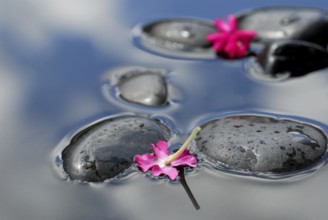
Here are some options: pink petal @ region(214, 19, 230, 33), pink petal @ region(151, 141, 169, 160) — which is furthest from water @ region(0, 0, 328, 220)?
pink petal @ region(214, 19, 230, 33)

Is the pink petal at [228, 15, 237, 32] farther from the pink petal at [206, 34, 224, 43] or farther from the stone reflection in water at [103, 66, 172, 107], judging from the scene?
the stone reflection in water at [103, 66, 172, 107]

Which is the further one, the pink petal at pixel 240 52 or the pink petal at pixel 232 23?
the pink petal at pixel 232 23

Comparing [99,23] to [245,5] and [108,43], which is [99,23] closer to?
[108,43]

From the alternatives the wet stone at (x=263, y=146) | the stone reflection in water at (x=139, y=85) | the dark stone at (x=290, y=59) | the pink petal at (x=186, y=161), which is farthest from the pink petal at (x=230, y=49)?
the pink petal at (x=186, y=161)

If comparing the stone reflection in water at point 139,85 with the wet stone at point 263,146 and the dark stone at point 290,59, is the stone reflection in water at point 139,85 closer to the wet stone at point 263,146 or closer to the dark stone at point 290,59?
the wet stone at point 263,146

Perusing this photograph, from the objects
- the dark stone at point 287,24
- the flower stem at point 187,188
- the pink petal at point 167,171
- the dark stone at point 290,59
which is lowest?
the flower stem at point 187,188

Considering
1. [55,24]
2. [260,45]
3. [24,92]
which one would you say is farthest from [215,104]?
[55,24]
